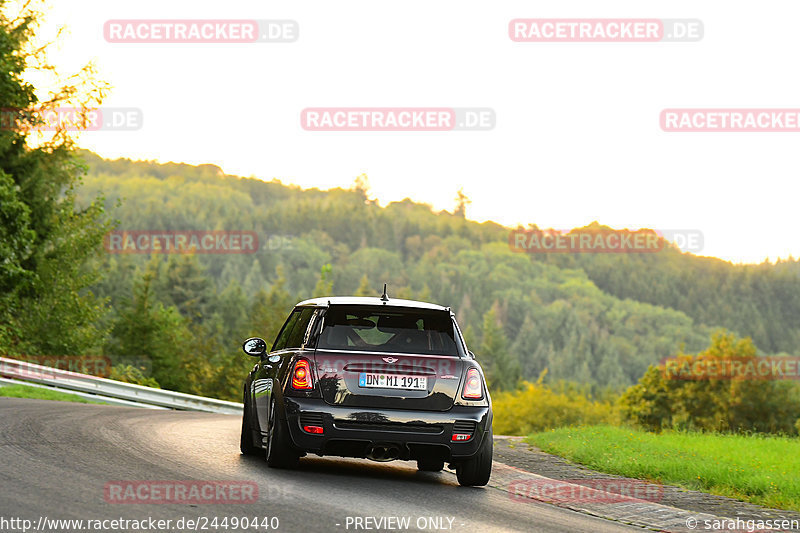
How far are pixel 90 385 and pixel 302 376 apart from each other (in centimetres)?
1543

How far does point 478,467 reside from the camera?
30.2 ft

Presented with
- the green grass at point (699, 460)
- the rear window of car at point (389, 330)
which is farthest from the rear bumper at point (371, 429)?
the green grass at point (699, 460)

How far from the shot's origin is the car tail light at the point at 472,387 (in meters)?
9.00

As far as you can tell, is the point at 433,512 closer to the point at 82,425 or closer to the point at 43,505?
the point at 43,505

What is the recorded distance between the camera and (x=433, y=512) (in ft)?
24.8

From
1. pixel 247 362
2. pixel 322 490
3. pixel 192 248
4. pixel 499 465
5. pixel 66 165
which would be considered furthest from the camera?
pixel 192 248

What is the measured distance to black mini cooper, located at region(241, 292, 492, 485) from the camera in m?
8.74

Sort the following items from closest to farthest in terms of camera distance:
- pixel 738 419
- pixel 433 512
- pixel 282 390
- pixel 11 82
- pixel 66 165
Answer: pixel 433 512 → pixel 282 390 → pixel 11 82 → pixel 66 165 → pixel 738 419

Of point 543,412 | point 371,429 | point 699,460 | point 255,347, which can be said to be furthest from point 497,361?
point 371,429

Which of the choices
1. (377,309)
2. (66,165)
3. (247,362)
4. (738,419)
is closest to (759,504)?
(377,309)

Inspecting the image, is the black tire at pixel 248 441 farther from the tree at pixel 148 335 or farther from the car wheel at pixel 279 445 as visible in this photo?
the tree at pixel 148 335

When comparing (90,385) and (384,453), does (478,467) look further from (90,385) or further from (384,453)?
(90,385)

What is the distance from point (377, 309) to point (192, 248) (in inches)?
4990

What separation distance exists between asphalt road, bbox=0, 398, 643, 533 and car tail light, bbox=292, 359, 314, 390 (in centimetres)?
82
